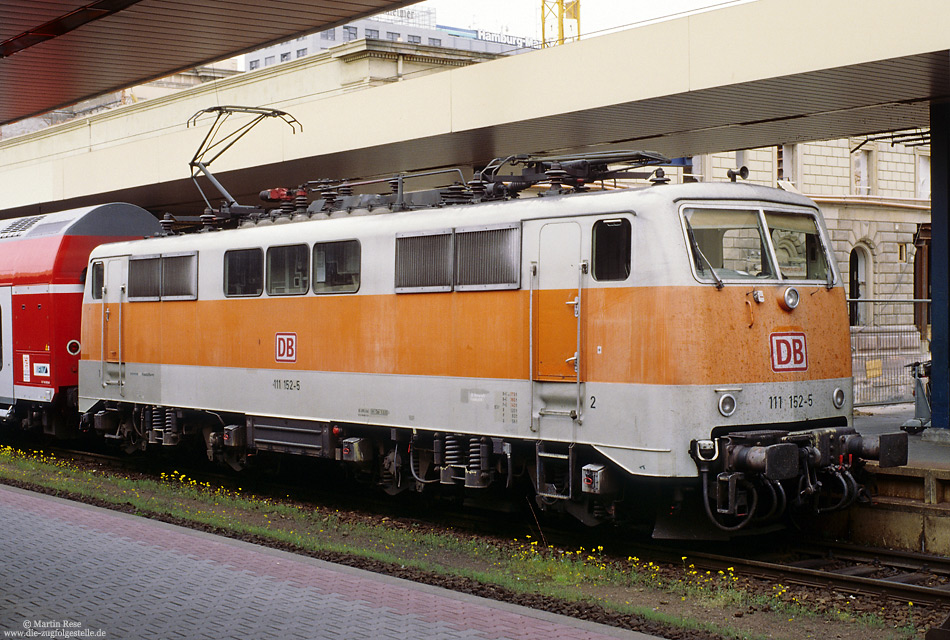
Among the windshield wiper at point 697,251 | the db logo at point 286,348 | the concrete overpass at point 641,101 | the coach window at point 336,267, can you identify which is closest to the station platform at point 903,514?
the windshield wiper at point 697,251

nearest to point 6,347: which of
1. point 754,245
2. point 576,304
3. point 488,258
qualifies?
point 488,258

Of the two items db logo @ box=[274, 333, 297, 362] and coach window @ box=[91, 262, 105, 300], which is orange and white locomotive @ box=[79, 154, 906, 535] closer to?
db logo @ box=[274, 333, 297, 362]

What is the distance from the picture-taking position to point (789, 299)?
33.6 feet

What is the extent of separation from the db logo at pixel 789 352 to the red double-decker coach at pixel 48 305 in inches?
480

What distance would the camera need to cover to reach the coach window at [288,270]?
520 inches

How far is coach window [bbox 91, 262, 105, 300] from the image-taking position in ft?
55.1

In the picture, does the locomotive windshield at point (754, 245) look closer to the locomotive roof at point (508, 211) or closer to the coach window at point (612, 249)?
the locomotive roof at point (508, 211)

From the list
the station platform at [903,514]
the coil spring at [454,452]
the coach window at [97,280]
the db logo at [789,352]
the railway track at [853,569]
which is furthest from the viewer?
the coach window at [97,280]

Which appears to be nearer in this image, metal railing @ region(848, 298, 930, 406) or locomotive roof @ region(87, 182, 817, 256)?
locomotive roof @ region(87, 182, 817, 256)

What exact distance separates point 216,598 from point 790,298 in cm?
588

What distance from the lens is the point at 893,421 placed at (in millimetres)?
17188

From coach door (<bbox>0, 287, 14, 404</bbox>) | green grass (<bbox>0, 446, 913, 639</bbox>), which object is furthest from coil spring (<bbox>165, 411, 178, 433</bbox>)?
coach door (<bbox>0, 287, 14, 404</bbox>)

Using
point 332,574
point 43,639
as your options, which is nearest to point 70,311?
point 332,574

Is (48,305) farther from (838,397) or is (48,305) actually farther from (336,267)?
(838,397)
